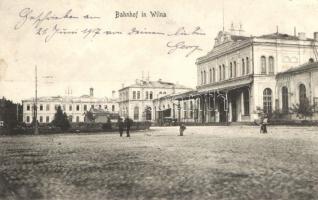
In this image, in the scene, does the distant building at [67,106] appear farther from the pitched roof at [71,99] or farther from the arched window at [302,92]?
the arched window at [302,92]

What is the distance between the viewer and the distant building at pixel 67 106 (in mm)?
84312

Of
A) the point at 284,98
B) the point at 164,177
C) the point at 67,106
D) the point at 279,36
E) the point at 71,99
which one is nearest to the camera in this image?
the point at 164,177

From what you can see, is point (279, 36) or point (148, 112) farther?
point (148, 112)

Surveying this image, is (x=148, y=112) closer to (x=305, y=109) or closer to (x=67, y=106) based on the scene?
(x=67, y=106)

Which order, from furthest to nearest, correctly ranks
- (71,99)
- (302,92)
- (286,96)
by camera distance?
(71,99)
(286,96)
(302,92)

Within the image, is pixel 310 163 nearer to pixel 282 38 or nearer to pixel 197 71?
pixel 282 38

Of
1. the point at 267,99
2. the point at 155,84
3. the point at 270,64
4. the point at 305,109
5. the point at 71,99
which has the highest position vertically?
the point at 155,84

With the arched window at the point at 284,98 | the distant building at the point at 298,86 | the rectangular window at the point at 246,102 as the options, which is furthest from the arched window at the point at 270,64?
the rectangular window at the point at 246,102

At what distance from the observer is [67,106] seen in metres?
87.0

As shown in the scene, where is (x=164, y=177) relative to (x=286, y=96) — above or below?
below

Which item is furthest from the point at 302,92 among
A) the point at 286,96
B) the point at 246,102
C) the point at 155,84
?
the point at 155,84

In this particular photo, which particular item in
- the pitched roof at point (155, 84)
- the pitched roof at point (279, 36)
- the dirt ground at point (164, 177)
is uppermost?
the pitched roof at point (279, 36)

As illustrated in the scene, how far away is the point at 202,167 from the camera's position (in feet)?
25.5

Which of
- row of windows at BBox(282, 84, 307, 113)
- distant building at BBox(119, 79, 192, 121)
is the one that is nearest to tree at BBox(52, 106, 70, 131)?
row of windows at BBox(282, 84, 307, 113)
